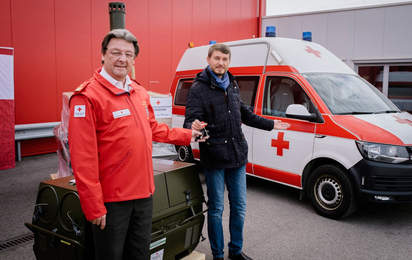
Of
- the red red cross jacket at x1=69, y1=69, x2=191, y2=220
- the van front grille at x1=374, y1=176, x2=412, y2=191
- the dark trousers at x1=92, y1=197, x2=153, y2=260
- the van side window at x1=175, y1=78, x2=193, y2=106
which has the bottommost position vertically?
the van front grille at x1=374, y1=176, x2=412, y2=191

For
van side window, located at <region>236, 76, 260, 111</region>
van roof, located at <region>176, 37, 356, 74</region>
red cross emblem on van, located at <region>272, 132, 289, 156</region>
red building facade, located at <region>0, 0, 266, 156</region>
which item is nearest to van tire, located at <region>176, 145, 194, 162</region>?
van side window, located at <region>236, 76, 260, 111</region>

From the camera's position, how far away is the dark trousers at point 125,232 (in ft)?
7.15

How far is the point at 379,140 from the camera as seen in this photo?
14.5ft

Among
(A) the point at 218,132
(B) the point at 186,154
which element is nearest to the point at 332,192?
(A) the point at 218,132

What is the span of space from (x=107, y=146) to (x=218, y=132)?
140 centimetres

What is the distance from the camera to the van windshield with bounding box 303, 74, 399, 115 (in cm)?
505

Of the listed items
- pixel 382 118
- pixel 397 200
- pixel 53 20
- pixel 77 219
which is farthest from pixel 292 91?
pixel 53 20

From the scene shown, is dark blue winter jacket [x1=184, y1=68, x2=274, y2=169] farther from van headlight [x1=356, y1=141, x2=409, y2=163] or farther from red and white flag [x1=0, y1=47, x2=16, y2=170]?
red and white flag [x1=0, y1=47, x2=16, y2=170]

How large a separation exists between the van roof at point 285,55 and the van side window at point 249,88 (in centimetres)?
23

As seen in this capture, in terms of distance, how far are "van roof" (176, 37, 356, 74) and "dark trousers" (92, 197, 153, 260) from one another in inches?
150

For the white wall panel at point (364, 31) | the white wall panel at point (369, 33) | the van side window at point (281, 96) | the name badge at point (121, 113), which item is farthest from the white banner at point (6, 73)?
the white wall panel at point (369, 33)

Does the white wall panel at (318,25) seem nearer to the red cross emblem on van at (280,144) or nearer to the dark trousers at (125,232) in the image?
the red cross emblem on van at (280,144)

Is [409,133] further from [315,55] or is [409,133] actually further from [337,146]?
[315,55]

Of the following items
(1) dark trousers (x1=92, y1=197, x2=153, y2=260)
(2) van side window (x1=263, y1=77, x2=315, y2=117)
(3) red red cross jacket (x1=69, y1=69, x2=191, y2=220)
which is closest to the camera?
(3) red red cross jacket (x1=69, y1=69, x2=191, y2=220)
